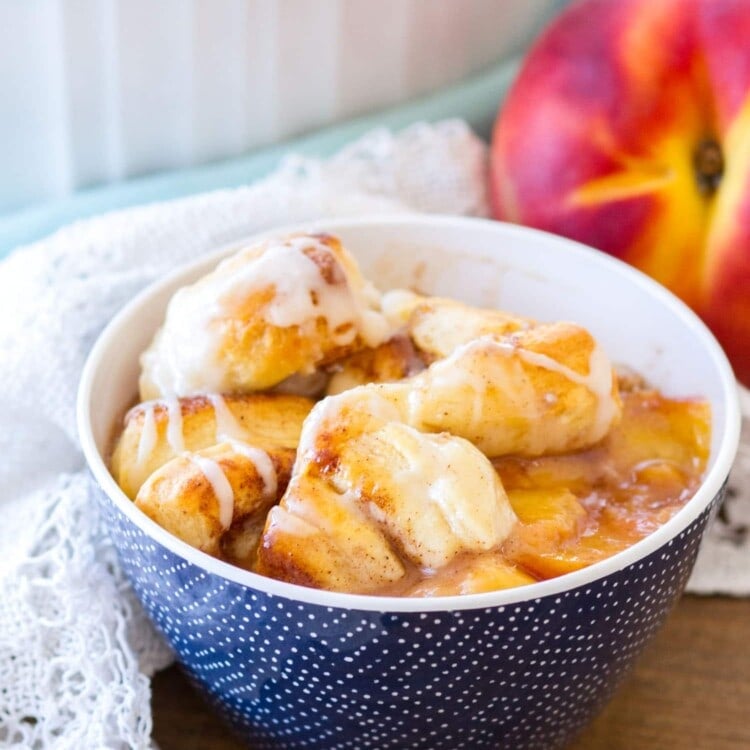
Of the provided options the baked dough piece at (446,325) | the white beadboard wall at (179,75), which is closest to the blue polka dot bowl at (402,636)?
the baked dough piece at (446,325)

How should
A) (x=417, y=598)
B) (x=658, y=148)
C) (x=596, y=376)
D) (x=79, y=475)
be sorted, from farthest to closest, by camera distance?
(x=658, y=148) < (x=79, y=475) < (x=596, y=376) < (x=417, y=598)

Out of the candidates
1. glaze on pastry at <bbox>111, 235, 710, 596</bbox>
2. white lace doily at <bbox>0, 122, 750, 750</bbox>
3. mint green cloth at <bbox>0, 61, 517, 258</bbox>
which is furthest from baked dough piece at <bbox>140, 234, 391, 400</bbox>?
mint green cloth at <bbox>0, 61, 517, 258</bbox>

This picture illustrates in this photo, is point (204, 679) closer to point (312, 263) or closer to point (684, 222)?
point (312, 263)

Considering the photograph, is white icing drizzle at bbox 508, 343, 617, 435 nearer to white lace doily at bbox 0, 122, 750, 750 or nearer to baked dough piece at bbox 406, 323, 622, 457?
baked dough piece at bbox 406, 323, 622, 457

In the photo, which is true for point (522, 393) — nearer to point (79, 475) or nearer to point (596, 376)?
point (596, 376)

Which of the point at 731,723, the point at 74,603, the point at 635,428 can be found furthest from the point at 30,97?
the point at 731,723

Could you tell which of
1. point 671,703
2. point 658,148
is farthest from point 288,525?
point 658,148
